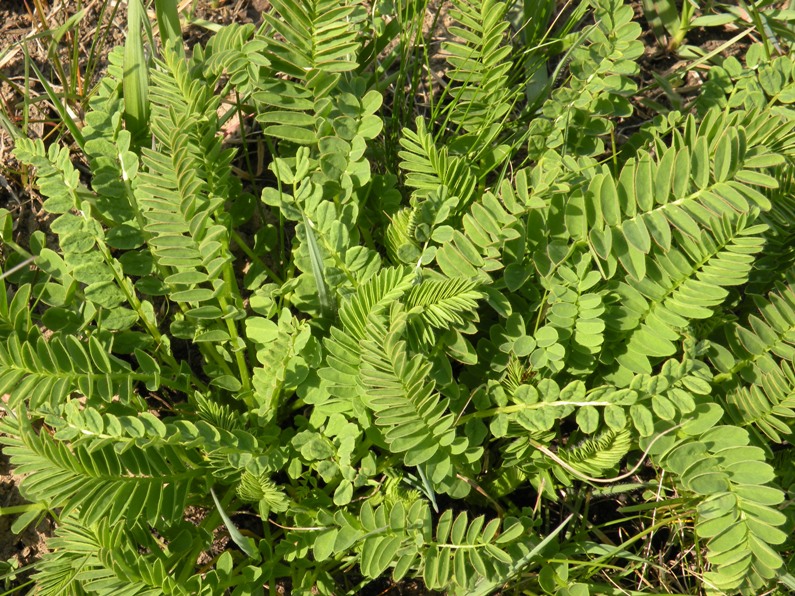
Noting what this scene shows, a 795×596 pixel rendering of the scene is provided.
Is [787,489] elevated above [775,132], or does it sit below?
below

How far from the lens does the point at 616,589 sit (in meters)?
2.07

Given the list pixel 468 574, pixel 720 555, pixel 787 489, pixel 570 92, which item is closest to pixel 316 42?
pixel 570 92

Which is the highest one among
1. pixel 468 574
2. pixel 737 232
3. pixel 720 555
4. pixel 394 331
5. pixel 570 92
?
pixel 570 92

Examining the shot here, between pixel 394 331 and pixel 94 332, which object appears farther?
pixel 94 332

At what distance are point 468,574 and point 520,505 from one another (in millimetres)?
513

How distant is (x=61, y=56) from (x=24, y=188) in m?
0.52

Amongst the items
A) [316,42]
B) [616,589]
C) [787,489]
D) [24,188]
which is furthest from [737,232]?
[24,188]

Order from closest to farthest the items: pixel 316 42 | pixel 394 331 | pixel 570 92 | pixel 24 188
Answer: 1. pixel 394 331
2. pixel 316 42
3. pixel 570 92
4. pixel 24 188

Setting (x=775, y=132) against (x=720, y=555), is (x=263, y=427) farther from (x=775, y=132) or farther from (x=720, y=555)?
(x=775, y=132)

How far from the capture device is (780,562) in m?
1.77

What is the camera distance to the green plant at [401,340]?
6.00 ft

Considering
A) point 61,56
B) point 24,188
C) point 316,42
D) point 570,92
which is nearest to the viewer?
point 316,42

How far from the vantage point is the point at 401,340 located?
182 centimetres

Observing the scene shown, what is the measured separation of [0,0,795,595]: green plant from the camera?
1829mm
